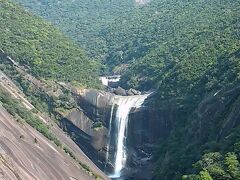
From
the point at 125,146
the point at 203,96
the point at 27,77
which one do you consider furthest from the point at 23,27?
the point at 203,96

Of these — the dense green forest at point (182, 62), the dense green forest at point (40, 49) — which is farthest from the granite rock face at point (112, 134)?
the dense green forest at point (40, 49)

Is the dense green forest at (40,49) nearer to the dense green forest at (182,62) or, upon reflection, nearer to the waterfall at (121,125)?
the dense green forest at (182,62)

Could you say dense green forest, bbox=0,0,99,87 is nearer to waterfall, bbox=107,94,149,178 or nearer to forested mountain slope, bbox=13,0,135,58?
waterfall, bbox=107,94,149,178

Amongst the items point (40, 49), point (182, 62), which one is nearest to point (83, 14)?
point (40, 49)

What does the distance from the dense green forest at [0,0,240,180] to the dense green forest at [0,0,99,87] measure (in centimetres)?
79

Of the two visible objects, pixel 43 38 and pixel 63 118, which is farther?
pixel 43 38

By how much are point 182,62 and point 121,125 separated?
11.3 meters

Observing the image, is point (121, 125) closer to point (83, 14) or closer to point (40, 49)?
point (40, 49)

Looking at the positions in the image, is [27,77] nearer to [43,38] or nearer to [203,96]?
[43,38]

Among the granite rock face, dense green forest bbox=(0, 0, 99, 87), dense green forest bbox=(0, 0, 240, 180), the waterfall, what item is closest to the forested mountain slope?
dense green forest bbox=(0, 0, 240, 180)

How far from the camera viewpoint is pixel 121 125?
65.9 meters

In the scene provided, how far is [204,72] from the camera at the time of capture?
208 ft

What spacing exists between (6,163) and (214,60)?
32.4 meters

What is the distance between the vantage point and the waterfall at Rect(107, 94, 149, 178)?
64000 mm
